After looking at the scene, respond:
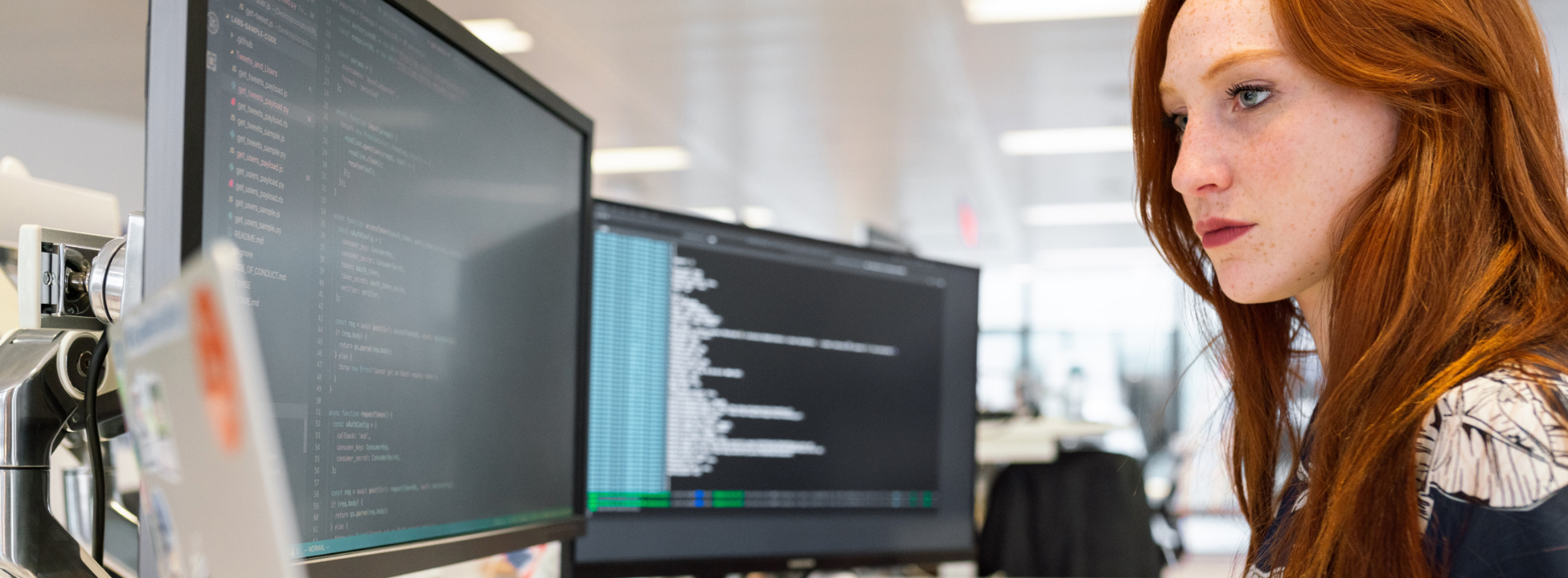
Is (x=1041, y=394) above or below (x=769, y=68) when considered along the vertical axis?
below

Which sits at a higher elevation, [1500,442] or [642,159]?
[642,159]

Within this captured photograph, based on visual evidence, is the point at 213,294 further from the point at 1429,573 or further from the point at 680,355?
the point at 680,355

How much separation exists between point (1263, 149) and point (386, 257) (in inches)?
24.3

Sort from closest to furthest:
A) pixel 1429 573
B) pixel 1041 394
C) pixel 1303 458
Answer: pixel 1429 573 < pixel 1303 458 < pixel 1041 394

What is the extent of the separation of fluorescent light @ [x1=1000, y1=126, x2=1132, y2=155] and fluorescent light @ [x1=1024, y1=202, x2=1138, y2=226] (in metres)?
1.71

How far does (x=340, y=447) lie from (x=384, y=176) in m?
0.18

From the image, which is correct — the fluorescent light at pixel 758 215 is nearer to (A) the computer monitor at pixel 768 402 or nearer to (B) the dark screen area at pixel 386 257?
(A) the computer monitor at pixel 768 402

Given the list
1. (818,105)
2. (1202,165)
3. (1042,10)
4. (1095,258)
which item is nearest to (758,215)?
(818,105)

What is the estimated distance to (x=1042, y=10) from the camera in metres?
4.11

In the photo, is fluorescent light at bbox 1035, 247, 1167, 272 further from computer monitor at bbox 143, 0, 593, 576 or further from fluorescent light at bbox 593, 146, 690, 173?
computer monitor at bbox 143, 0, 593, 576

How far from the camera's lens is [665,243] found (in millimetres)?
1123

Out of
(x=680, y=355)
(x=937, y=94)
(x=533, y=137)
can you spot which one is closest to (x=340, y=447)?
(x=533, y=137)

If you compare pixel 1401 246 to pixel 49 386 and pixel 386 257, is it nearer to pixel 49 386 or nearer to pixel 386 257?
pixel 386 257

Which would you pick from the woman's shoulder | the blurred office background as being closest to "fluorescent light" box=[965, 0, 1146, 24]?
the blurred office background
